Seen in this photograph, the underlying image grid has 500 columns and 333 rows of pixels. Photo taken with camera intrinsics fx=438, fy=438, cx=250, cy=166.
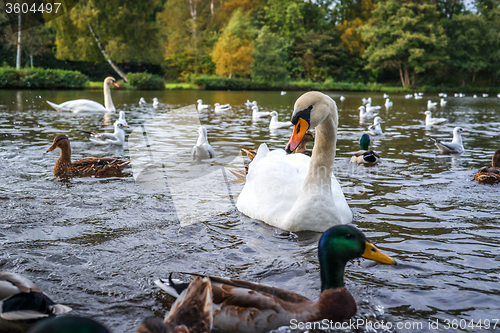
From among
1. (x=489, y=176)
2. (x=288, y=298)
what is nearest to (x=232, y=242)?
(x=288, y=298)

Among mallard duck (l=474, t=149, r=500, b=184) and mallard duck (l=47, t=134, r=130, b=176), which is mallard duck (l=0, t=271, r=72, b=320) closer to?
mallard duck (l=47, t=134, r=130, b=176)

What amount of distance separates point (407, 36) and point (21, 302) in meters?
44.9

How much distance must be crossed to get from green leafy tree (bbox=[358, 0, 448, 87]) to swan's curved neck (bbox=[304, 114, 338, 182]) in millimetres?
41871

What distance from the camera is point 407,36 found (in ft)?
138

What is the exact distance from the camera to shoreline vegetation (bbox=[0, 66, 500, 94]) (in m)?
30.1

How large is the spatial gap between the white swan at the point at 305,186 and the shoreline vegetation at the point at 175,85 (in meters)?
29.9

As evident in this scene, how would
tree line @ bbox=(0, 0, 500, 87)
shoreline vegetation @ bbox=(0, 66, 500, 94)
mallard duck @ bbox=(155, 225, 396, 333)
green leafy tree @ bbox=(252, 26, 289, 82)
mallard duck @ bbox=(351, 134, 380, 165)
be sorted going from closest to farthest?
1. mallard duck @ bbox=(155, 225, 396, 333)
2. mallard duck @ bbox=(351, 134, 380, 165)
3. shoreline vegetation @ bbox=(0, 66, 500, 94)
4. tree line @ bbox=(0, 0, 500, 87)
5. green leafy tree @ bbox=(252, 26, 289, 82)

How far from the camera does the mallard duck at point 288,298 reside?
2455mm

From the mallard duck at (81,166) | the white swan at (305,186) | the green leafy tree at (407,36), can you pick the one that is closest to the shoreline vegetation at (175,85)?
the green leafy tree at (407,36)

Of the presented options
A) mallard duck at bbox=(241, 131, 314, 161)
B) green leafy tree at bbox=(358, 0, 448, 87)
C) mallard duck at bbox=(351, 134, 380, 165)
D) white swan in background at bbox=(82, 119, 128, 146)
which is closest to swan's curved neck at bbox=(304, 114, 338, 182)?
mallard duck at bbox=(241, 131, 314, 161)

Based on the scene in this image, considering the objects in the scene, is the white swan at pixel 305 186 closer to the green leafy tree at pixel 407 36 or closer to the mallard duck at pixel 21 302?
the mallard duck at pixel 21 302

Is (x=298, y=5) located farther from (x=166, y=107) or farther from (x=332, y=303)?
(x=332, y=303)

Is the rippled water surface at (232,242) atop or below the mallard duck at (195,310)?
below

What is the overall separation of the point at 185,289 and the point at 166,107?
61.0 feet
